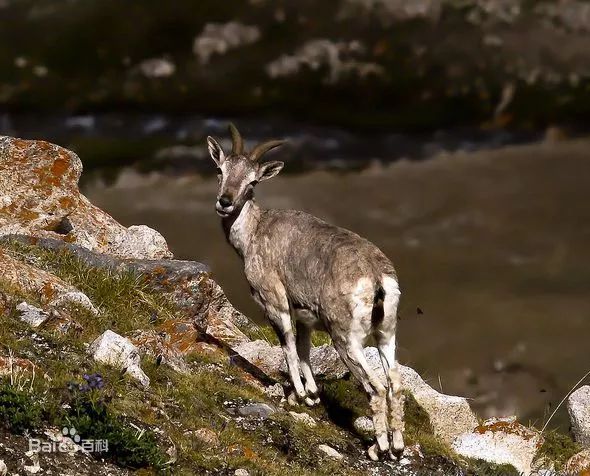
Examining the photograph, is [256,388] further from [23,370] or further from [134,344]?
[23,370]

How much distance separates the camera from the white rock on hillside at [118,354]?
510 inches

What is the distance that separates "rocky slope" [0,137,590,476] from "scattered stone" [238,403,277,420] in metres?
0.03

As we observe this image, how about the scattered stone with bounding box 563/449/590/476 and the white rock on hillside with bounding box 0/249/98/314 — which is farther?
the scattered stone with bounding box 563/449/590/476

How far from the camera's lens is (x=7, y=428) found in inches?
424

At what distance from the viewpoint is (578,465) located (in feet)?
49.7

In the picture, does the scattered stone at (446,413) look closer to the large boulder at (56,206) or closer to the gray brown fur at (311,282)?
the gray brown fur at (311,282)

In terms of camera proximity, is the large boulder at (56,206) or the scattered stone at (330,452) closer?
the scattered stone at (330,452)

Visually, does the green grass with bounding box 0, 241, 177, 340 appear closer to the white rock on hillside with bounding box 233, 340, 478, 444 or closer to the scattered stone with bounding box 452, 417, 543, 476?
the white rock on hillside with bounding box 233, 340, 478, 444

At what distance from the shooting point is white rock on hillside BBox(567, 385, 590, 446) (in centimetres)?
1761

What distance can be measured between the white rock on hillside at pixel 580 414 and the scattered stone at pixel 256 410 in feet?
20.6

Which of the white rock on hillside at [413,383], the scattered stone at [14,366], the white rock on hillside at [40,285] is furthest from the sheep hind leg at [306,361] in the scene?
the scattered stone at [14,366]

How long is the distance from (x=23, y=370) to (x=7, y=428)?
114cm

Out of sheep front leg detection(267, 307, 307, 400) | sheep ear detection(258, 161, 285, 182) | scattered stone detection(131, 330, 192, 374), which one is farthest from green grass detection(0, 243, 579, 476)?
sheep ear detection(258, 161, 285, 182)

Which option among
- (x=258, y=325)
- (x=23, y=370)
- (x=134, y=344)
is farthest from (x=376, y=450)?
(x=258, y=325)
